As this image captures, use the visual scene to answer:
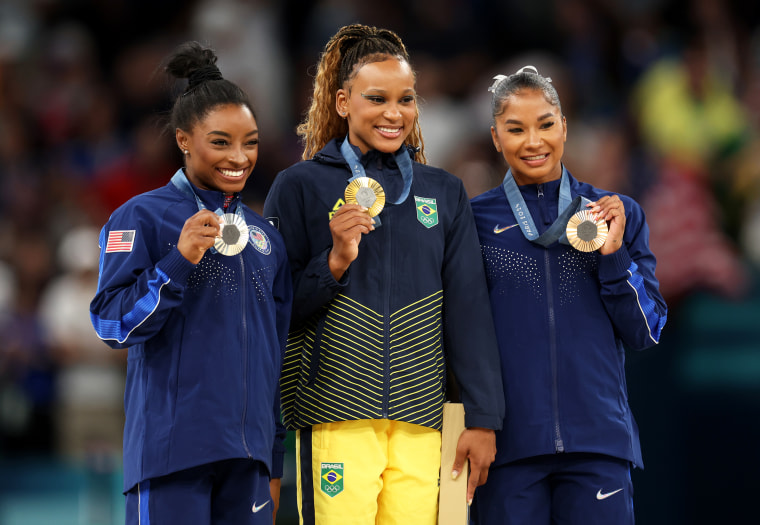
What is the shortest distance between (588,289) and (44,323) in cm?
498

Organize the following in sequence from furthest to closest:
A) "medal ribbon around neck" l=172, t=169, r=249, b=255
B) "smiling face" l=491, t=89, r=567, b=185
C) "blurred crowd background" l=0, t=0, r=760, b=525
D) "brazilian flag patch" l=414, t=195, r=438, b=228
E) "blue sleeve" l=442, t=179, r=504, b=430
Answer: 1. "blurred crowd background" l=0, t=0, r=760, b=525
2. "smiling face" l=491, t=89, r=567, b=185
3. "brazilian flag patch" l=414, t=195, r=438, b=228
4. "blue sleeve" l=442, t=179, r=504, b=430
5. "medal ribbon around neck" l=172, t=169, r=249, b=255

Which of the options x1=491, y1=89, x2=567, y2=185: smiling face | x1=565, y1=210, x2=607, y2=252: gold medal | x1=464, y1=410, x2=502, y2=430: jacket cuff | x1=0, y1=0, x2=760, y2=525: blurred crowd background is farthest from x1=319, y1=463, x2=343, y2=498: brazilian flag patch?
x1=0, y1=0, x2=760, y2=525: blurred crowd background

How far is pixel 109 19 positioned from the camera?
9.54 m

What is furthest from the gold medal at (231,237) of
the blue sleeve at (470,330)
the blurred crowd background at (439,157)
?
the blurred crowd background at (439,157)

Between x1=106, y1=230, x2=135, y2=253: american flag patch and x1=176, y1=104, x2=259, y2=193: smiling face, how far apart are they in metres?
0.35

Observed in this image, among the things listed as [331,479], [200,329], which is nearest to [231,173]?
[200,329]

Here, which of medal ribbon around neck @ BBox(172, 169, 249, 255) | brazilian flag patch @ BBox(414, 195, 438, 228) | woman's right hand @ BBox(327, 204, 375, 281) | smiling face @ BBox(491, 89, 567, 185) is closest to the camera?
medal ribbon around neck @ BBox(172, 169, 249, 255)

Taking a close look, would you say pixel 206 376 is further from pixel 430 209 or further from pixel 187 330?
pixel 430 209

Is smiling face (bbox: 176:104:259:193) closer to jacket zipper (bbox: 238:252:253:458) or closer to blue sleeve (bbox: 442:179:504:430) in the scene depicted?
jacket zipper (bbox: 238:252:253:458)

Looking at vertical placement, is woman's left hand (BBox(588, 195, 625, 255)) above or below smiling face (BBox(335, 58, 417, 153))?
below

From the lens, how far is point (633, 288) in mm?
3631

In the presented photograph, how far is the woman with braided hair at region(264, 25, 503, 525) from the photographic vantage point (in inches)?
138

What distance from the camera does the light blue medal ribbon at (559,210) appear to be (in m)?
3.69

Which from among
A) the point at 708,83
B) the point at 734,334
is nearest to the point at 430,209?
→ the point at 734,334
